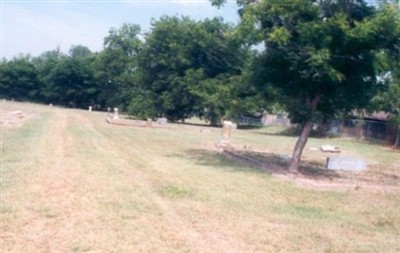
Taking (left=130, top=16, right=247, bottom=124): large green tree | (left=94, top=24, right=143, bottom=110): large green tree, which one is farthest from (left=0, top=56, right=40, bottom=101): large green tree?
(left=130, top=16, right=247, bottom=124): large green tree

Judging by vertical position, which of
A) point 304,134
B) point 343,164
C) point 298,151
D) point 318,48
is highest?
point 318,48

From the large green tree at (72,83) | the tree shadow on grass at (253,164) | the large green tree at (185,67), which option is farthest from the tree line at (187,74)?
the tree shadow on grass at (253,164)

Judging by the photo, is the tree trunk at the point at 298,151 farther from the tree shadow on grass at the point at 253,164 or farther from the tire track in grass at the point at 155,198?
the tire track in grass at the point at 155,198

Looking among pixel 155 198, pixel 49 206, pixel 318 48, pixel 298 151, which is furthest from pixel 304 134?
pixel 49 206

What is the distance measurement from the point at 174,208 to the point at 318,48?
7764 millimetres

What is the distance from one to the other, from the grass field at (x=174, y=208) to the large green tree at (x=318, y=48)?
8.11 feet

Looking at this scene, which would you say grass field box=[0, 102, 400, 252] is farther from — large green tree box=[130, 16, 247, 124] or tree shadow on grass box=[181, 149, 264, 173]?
large green tree box=[130, 16, 247, 124]

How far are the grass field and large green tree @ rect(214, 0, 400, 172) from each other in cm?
247

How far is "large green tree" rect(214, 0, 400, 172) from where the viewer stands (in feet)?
50.1

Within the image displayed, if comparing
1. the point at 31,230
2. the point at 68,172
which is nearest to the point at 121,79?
the point at 68,172

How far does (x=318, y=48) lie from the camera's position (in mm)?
15523

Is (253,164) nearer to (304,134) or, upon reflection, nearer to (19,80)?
(304,134)

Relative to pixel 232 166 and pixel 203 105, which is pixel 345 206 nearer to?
pixel 232 166

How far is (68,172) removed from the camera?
12.8 metres
